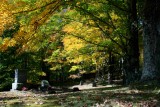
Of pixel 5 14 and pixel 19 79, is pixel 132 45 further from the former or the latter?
pixel 19 79

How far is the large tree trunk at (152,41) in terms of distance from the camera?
12562mm

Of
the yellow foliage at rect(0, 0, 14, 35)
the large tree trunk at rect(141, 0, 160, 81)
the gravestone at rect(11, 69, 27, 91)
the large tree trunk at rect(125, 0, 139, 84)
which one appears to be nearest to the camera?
the yellow foliage at rect(0, 0, 14, 35)

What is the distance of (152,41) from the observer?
12812 millimetres

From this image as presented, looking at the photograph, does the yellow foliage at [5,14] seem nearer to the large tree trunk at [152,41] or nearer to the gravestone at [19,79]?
the large tree trunk at [152,41]

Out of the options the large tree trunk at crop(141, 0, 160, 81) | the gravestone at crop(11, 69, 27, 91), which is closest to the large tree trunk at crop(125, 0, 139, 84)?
the large tree trunk at crop(141, 0, 160, 81)

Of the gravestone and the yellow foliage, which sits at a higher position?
the yellow foliage

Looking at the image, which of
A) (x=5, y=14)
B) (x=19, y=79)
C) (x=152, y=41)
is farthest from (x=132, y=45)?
(x=19, y=79)

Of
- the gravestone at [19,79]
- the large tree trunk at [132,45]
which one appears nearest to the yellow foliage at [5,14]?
the large tree trunk at [132,45]

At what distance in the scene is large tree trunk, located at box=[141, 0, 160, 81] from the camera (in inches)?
495

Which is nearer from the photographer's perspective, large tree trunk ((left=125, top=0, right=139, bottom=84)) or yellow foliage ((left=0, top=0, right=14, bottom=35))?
yellow foliage ((left=0, top=0, right=14, bottom=35))

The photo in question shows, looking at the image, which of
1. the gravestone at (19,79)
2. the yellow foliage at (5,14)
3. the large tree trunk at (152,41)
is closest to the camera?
the yellow foliage at (5,14)

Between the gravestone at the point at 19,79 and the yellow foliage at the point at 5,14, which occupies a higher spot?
the yellow foliage at the point at 5,14

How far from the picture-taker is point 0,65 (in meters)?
30.4

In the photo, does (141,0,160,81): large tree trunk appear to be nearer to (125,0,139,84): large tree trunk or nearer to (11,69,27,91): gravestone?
(125,0,139,84): large tree trunk
